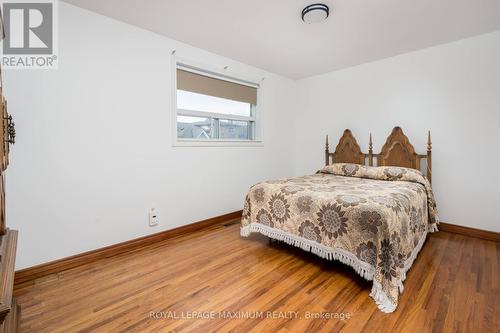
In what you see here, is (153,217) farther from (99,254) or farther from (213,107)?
(213,107)

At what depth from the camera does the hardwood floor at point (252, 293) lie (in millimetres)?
1416

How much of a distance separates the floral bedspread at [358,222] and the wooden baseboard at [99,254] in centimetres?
73

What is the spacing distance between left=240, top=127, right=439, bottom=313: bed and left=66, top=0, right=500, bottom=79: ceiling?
1.35 meters

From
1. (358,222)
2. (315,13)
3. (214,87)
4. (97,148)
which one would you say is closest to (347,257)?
(358,222)

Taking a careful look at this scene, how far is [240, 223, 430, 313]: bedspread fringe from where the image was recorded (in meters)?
1.58

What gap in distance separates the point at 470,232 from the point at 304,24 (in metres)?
2.93

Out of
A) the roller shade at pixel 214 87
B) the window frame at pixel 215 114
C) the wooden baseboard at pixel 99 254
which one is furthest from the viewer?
the roller shade at pixel 214 87

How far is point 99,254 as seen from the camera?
223 centimetres

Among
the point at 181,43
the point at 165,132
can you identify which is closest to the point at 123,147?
the point at 165,132

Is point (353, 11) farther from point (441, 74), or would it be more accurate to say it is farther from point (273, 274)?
point (273, 274)

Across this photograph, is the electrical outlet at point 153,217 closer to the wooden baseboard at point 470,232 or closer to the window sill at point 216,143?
the window sill at point 216,143

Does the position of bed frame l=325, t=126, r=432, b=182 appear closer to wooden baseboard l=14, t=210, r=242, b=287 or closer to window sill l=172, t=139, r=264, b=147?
window sill l=172, t=139, r=264, b=147

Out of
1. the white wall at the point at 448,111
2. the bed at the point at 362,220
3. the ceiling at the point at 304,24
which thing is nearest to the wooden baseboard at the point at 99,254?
the bed at the point at 362,220

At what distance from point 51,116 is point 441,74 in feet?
13.3
